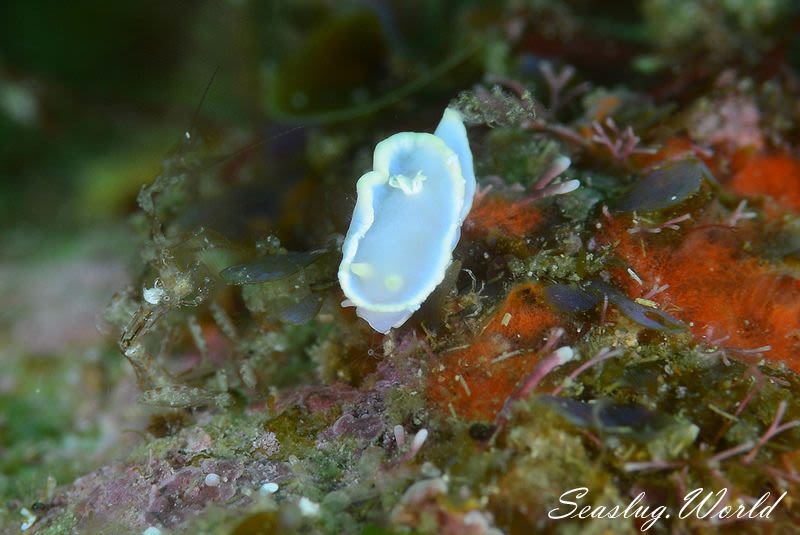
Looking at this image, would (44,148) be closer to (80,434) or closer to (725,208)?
(80,434)

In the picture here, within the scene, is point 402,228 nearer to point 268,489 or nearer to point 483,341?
point 483,341

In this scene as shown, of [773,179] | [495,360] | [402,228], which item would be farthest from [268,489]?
[773,179]

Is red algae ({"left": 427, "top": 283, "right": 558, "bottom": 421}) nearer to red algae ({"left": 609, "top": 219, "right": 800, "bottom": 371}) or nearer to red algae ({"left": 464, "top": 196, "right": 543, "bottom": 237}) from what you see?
red algae ({"left": 464, "top": 196, "right": 543, "bottom": 237})

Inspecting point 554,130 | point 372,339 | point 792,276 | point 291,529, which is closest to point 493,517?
point 291,529

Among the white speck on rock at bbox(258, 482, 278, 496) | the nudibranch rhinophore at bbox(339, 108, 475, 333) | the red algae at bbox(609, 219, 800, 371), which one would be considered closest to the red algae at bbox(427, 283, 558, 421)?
the nudibranch rhinophore at bbox(339, 108, 475, 333)

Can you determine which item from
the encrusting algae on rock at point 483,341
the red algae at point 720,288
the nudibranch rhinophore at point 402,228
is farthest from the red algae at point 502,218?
the red algae at point 720,288

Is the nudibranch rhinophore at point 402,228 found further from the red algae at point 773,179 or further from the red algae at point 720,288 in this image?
the red algae at point 773,179
